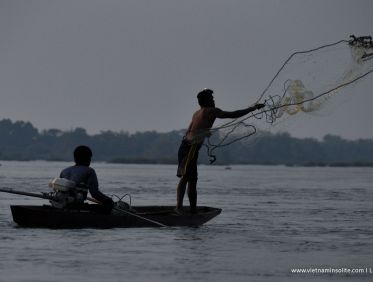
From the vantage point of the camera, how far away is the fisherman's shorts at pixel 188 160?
18.5 metres

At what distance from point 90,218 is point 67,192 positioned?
666 mm

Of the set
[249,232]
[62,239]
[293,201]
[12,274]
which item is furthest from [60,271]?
[293,201]

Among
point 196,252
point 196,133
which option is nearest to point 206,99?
point 196,133

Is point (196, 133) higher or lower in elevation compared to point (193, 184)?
higher

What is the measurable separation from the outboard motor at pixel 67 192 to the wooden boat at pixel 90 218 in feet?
0.53

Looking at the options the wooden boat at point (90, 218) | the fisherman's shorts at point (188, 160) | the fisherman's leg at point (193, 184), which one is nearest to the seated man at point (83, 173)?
the wooden boat at point (90, 218)

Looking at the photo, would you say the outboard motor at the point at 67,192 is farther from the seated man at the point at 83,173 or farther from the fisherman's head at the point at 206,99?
the fisherman's head at the point at 206,99

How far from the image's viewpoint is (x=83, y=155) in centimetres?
1770

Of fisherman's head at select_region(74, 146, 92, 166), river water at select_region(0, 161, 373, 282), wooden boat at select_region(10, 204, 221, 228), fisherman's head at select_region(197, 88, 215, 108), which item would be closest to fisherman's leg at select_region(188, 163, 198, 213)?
wooden boat at select_region(10, 204, 221, 228)

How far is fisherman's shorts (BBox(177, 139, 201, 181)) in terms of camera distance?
18.5 meters

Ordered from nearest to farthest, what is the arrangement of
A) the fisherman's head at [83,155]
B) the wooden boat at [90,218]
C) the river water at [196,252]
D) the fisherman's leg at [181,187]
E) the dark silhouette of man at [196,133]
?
the river water at [196,252]
the fisherman's head at [83,155]
the wooden boat at [90,218]
the dark silhouette of man at [196,133]
the fisherman's leg at [181,187]

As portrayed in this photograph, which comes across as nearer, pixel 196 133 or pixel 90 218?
pixel 90 218

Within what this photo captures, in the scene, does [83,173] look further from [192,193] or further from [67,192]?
[192,193]

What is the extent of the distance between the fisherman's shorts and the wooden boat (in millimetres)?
751
